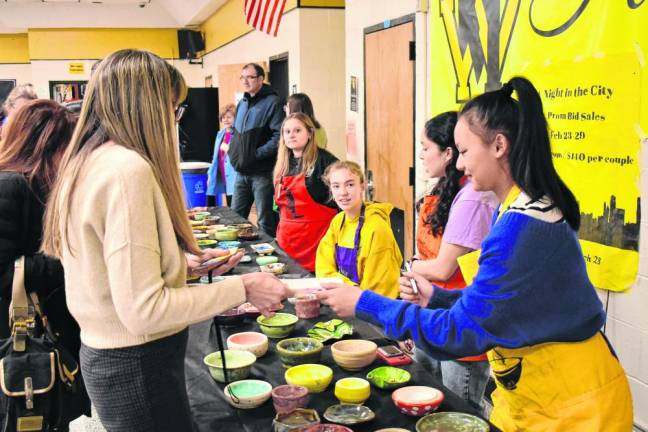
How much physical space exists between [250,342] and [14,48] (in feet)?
50.6

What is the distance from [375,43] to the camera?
5.59 m

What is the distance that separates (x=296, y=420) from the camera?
1.64 metres

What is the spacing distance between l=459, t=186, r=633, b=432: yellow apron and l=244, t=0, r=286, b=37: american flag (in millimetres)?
5496

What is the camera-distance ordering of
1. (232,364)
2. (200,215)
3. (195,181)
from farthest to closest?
(195,181) → (200,215) → (232,364)

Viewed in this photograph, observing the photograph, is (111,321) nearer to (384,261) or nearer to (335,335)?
(335,335)

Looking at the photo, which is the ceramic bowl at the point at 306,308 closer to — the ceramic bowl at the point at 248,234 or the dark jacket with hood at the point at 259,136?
the ceramic bowl at the point at 248,234

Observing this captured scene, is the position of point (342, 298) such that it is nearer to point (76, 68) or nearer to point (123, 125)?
point (123, 125)

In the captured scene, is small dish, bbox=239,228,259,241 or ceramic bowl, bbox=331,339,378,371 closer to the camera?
ceramic bowl, bbox=331,339,378,371

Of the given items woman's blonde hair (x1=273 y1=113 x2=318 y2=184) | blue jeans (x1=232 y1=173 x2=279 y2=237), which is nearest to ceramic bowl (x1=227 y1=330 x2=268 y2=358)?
woman's blonde hair (x1=273 y1=113 x2=318 y2=184)

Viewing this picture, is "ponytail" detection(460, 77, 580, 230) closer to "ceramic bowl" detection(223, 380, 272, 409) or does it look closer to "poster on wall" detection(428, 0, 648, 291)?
"ceramic bowl" detection(223, 380, 272, 409)

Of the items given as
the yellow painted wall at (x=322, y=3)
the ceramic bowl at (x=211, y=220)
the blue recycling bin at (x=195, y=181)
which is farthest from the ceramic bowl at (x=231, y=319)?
the blue recycling bin at (x=195, y=181)

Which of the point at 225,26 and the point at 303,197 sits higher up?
the point at 225,26

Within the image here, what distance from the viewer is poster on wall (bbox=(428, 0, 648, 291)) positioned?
2590mm

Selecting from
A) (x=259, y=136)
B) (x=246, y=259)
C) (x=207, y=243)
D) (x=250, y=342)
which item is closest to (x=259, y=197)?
(x=259, y=136)
